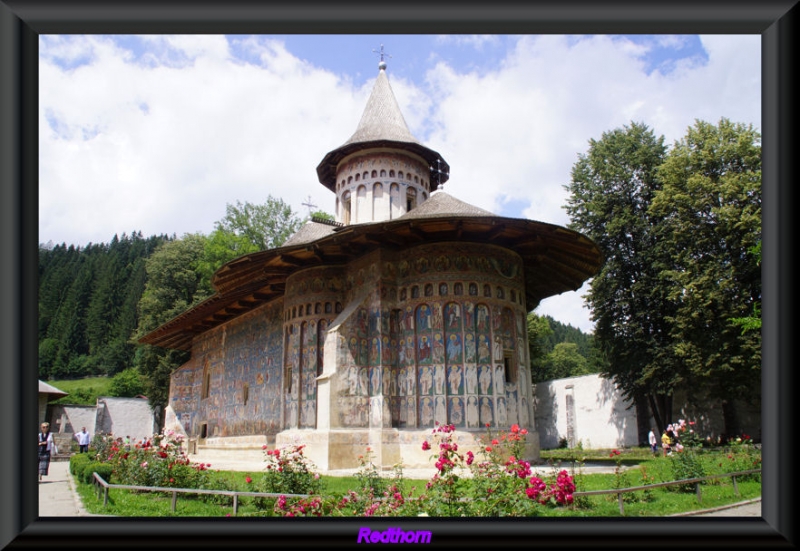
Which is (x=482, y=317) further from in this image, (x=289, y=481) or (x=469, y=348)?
(x=289, y=481)

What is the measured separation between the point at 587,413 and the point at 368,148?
17426 mm

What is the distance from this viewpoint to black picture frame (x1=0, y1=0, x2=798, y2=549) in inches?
99.0

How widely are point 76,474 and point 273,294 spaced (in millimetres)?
8336

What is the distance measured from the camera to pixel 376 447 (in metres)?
12.8

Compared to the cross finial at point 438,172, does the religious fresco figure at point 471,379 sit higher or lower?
lower

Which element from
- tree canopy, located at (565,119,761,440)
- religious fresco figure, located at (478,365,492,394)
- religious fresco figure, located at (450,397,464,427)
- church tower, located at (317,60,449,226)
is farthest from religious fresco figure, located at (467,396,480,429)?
tree canopy, located at (565,119,761,440)

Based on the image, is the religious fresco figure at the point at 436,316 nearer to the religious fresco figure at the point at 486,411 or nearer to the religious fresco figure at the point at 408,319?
the religious fresco figure at the point at 408,319

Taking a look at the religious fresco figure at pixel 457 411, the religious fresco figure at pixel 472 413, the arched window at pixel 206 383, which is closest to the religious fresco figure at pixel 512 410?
the religious fresco figure at pixel 472 413

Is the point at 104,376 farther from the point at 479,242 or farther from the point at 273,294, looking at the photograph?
the point at 479,242

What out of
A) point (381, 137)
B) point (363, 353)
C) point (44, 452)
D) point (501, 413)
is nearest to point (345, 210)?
point (381, 137)

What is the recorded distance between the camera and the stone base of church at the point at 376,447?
1255 cm

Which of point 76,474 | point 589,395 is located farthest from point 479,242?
point 589,395

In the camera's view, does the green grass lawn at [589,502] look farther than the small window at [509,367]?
No

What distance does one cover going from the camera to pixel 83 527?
262 centimetres
